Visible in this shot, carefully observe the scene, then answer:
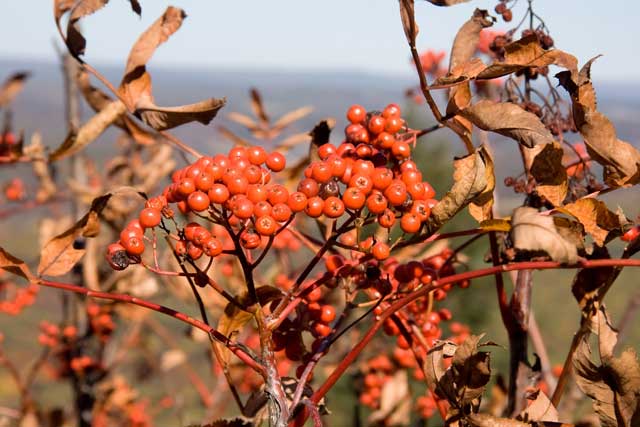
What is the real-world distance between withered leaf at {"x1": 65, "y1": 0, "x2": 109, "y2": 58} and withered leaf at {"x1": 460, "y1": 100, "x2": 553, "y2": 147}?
30.8 inches

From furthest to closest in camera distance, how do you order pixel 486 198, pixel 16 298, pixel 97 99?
pixel 16 298, pixel 97 99, pixel 486 198

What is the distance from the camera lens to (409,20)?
856 millimetres

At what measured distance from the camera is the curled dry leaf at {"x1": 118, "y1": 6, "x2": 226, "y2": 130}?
1249 mm

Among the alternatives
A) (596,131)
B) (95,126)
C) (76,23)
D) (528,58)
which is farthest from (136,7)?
(596,131)

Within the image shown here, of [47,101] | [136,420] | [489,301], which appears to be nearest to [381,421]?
[136,420]

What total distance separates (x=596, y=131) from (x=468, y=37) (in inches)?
11.2

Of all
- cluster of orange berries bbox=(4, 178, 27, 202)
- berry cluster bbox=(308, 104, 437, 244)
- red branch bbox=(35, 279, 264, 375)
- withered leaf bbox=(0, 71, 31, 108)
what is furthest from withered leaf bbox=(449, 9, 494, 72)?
cluster of orange berries bbox=(4, 178, 27, 202)

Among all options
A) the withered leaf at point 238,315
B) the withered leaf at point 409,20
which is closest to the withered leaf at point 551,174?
the withered leaf at point 409,20

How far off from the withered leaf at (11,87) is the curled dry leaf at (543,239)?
2032 millimetres

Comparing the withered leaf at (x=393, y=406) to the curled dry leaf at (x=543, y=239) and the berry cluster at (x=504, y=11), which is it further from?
the curled dry leaf at (x=543, y=239)

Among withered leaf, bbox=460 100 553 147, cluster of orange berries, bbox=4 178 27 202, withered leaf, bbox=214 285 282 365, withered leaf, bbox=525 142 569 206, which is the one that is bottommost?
cluster of orange berries, bbox=4 178 27 202

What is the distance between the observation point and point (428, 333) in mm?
1362

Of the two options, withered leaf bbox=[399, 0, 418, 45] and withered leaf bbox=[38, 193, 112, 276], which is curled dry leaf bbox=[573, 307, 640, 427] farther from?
withered leaf bbox=[38, 193, 112, 276]

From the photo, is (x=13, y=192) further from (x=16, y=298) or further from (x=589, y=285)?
(x=589, y=285)
